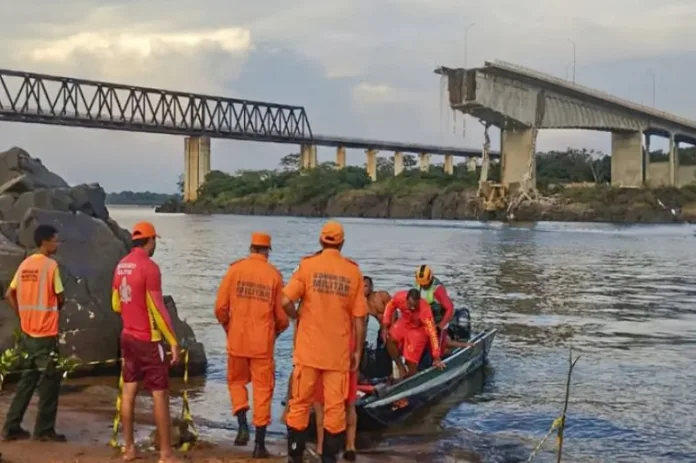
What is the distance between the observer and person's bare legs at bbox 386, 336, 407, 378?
11.7 metres

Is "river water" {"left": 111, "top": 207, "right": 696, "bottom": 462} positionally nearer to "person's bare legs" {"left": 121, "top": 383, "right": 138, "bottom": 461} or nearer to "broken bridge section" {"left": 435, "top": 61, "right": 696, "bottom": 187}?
"person's bare legs" {"left": 121, "top": 383, "right": 138, "bottom": 461}

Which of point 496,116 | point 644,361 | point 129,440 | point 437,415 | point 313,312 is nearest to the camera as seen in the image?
point 313,312

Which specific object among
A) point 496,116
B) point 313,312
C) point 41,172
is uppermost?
point 496,116

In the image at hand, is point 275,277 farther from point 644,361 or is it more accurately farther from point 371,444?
point 644,361

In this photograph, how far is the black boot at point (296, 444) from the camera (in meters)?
7.79

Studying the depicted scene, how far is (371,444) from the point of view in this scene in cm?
1038

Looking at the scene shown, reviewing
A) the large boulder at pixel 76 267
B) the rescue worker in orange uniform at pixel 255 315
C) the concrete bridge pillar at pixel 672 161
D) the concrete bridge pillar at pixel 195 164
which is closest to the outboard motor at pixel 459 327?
the large boulder at pixel 76 267

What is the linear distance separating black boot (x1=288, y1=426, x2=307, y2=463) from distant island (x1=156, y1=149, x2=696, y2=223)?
95.9 m

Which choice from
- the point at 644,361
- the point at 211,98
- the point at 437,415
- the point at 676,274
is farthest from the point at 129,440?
the point at 211,98

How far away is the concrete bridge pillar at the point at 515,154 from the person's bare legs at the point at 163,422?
3421 inches

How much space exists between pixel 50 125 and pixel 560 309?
97.7 m

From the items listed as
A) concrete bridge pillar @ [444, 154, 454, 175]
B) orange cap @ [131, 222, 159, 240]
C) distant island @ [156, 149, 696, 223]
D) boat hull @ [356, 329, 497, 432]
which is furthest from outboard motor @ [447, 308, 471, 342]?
concrete bridge pillar @ [444, 154, 454, 175]

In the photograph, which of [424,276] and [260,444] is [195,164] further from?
[260,444]

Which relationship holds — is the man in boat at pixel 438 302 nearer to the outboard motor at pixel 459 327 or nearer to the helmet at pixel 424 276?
the helmet at pixel 424 276
